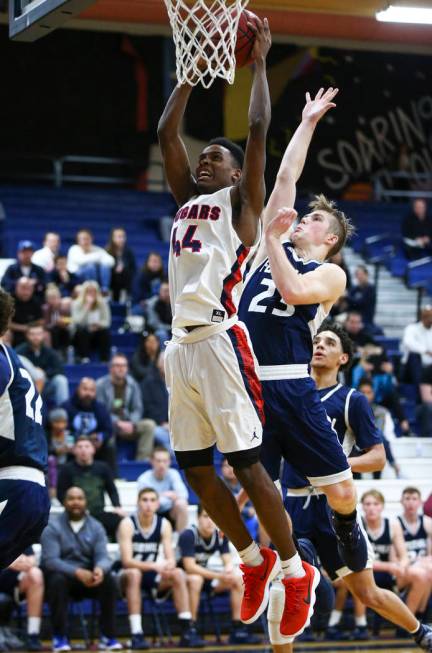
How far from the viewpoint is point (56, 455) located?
44.3 ft

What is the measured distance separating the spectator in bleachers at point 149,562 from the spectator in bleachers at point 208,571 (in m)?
0.14

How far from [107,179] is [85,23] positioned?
328 centimetres

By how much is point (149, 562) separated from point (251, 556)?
6.08 metres

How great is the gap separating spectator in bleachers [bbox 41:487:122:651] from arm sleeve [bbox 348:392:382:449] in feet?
16.2

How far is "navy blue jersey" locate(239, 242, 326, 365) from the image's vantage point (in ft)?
22.7

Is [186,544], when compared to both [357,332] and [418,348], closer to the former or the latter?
[357,332]

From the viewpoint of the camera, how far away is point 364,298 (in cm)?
1873

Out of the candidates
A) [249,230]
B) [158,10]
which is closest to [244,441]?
Answer: [249,230]

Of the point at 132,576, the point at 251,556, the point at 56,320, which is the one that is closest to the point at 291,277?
the point at 251,556

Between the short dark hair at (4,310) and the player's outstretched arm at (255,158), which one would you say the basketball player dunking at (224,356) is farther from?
the short dark hair at (4,310)

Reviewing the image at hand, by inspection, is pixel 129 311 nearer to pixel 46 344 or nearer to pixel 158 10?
pixel 46 344

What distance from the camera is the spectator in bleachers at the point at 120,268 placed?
17.9m

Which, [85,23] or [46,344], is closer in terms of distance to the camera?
[46,344]

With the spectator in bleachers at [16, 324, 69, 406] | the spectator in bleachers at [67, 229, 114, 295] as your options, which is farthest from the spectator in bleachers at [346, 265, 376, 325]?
the spectator in bleachers at [16, 324, 69, 406]
